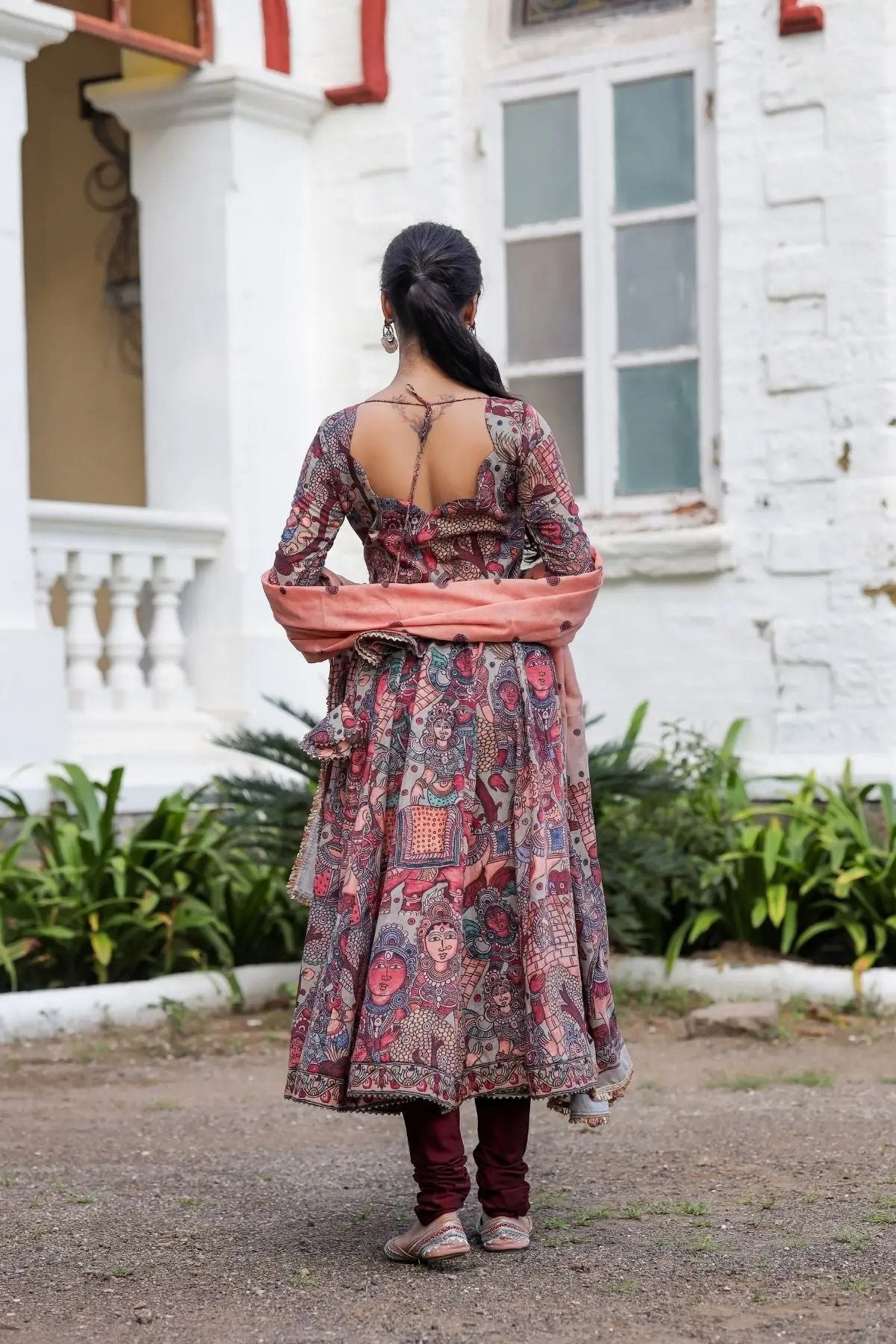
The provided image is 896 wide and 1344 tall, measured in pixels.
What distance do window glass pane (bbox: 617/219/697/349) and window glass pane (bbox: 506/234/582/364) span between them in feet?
0.68

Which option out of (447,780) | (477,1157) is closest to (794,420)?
(447,780)

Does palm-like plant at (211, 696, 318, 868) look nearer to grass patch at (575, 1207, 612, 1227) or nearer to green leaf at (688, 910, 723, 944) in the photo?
green leaf at (688, 910, 723, 944)

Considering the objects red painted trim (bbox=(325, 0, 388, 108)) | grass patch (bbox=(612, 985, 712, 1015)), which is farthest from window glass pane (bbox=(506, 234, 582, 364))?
grass patch (bbox=(612, 985, 712, 1015))

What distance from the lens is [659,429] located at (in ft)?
24.4

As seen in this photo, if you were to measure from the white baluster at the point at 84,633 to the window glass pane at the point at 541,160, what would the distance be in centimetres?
213

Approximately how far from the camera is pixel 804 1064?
5371mm

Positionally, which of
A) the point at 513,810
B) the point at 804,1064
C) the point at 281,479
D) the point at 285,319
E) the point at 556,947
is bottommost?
the point at 804,1064

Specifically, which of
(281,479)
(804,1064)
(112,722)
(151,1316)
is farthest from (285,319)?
(151,1316)

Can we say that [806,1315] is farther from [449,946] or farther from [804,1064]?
[804,1064]

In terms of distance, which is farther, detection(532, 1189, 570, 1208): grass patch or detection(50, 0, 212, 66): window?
detection(50, 0, 212, 66): window

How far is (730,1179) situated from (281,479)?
441 cm

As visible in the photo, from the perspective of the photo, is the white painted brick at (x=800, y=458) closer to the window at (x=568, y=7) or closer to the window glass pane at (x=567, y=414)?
the window glass pane at (x=567, y=414)

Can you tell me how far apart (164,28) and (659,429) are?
8.22 feet

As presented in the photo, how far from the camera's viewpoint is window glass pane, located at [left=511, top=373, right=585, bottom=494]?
25.1 feet
